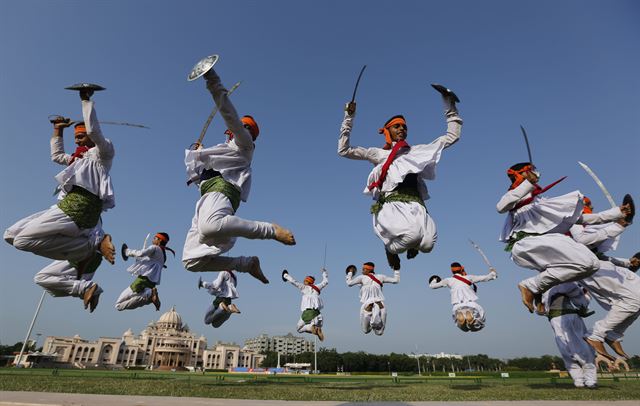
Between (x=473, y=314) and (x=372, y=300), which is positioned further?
(x=372, y=300)

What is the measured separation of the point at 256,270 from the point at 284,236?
3.25 ft

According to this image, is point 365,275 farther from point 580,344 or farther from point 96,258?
point 96,258

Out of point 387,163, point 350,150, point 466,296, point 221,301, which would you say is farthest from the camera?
point 466,296

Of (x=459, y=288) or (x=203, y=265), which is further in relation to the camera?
(x=459, y=288)

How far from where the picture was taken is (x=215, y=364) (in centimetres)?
11175

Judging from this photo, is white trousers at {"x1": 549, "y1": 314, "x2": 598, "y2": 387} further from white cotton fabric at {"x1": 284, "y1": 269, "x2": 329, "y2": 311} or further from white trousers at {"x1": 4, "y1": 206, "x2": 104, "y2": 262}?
white trousers at {"x1": 4, "y1": 206, "x2": 104, "y2": 262}

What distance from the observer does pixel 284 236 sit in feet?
15.3

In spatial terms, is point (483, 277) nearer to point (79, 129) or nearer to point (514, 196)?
point (514, 196)

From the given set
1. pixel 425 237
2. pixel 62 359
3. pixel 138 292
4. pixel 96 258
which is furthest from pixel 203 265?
pixel 62 359

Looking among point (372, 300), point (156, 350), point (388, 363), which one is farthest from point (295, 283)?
point (156, 350)

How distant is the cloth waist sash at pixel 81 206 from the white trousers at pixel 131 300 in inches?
150

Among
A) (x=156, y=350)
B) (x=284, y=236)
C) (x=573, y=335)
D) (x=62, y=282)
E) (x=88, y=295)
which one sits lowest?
(x=573, y=335)

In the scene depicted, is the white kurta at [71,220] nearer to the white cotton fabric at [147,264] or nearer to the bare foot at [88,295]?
the bare foot at [88,295]

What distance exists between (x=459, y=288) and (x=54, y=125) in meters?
10.2
